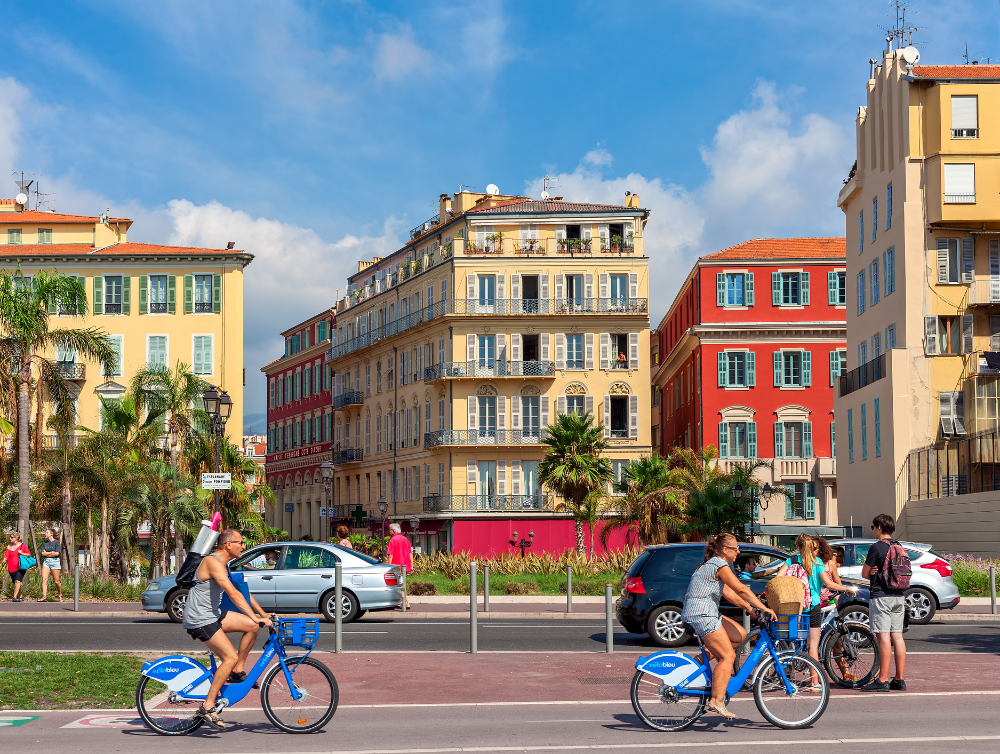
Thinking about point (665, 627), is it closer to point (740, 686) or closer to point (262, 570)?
point (262, 570)

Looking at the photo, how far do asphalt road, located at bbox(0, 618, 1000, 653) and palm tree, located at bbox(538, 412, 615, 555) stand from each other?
2736cm

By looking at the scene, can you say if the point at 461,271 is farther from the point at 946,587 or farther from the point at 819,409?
the point at 946,587

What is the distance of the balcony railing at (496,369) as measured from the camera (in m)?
66.4

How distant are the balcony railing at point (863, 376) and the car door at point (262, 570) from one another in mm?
28822

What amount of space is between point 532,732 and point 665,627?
8412mm

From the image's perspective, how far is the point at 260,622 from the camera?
33.8 feet

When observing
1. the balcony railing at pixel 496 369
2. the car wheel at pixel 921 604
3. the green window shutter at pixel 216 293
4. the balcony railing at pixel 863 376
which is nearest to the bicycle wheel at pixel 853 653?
the car wheel at pixel 921 604

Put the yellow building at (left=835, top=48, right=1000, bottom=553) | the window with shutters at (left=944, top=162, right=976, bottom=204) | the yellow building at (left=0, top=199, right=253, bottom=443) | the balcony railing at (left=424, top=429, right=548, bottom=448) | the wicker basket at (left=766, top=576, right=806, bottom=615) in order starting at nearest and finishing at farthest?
the wicker basket at (left=766, top=576, right=806, bottom=615) → the yellow building at (left=835, top=48, right=1000, bottom=553) → the window with shutters at (left=944, top=162, right=976, bottom=204) → the yellow building at (left=0, top=199, right=253, bottom=443) → the balcony railing at (left=424, top=429, right=548, bottom=448)

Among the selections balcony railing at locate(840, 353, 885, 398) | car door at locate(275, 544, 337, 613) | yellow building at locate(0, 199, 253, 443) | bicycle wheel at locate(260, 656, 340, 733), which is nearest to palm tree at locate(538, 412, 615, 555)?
balcony railing at locate(840, 353, 885, 398)

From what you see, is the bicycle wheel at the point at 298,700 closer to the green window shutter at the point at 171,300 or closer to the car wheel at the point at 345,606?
the car wheel at the point at 345,606

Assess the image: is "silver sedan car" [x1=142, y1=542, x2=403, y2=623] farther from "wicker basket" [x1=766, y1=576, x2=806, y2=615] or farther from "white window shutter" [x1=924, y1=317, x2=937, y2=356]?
"white window shutter" [x1=924, y1=317, x2=937, y2=356]

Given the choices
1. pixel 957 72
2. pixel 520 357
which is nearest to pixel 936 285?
pixel 957 72

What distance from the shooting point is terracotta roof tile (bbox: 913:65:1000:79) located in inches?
1758

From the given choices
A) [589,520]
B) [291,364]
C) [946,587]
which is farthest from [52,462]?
[291,364]
